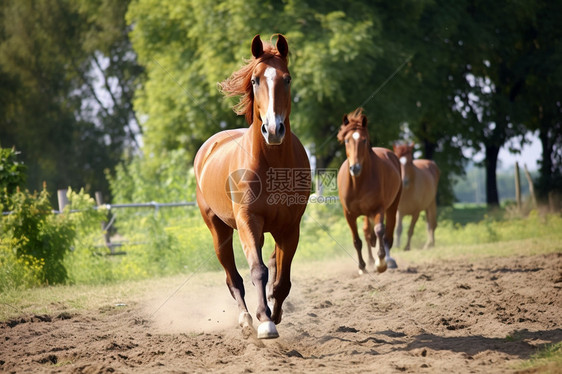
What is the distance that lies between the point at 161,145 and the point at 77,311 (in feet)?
56.0

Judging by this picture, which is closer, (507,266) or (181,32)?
(507,266)

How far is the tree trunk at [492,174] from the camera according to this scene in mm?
25453

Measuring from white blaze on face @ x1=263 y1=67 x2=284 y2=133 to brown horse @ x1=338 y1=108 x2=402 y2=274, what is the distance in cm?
453

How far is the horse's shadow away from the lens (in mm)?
4828

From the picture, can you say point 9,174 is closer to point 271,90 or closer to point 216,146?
point 216,146

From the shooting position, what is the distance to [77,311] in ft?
25.0

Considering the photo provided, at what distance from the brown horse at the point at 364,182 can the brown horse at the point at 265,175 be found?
151 inches

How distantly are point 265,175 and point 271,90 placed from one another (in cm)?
76

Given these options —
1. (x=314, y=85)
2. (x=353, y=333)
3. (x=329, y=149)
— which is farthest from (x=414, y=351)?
(x=329, y=149)

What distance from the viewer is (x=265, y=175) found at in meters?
5.25

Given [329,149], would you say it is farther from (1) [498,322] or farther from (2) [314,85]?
(1) [498,322]

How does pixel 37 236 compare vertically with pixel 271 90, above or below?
below

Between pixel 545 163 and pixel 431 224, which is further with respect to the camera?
pixel 545 163

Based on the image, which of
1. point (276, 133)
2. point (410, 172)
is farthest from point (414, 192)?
point (276, 133)
